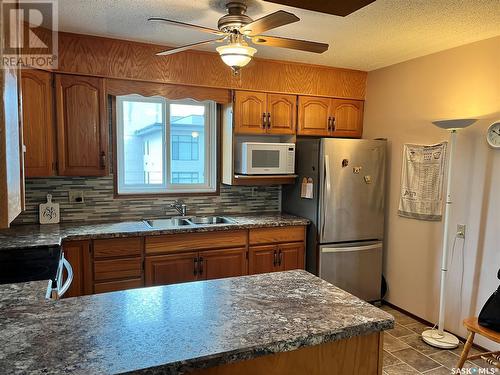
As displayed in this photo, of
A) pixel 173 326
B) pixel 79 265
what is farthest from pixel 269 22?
pixel 79 265

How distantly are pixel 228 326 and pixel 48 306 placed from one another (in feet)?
2.39

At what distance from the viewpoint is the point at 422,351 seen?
2.86m

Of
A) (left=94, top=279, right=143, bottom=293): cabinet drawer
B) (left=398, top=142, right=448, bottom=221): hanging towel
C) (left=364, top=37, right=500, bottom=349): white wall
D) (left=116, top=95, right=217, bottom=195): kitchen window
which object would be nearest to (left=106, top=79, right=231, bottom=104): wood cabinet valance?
(left=116, top=95, right=217, bottom=195): kitchen window

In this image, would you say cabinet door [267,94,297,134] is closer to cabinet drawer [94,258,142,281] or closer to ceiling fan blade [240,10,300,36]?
ceiling fan blade [240,10,300,36]

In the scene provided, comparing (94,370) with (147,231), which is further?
(147,231)

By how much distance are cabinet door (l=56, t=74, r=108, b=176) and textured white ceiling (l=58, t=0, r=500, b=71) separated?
418 mm

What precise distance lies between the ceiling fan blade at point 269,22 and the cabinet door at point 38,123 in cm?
175

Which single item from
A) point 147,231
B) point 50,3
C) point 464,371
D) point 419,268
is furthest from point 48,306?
point 419,268

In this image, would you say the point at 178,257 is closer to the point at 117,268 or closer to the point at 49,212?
the point at 117,268

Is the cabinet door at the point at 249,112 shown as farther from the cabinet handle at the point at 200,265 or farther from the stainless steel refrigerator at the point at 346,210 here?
the cabinet handle at the point at 200,265

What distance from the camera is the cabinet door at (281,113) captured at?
3605 mm

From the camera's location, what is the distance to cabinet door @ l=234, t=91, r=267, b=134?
348 cm

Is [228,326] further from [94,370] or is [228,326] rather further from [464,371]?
[464,371]

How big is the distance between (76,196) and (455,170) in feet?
10.8
